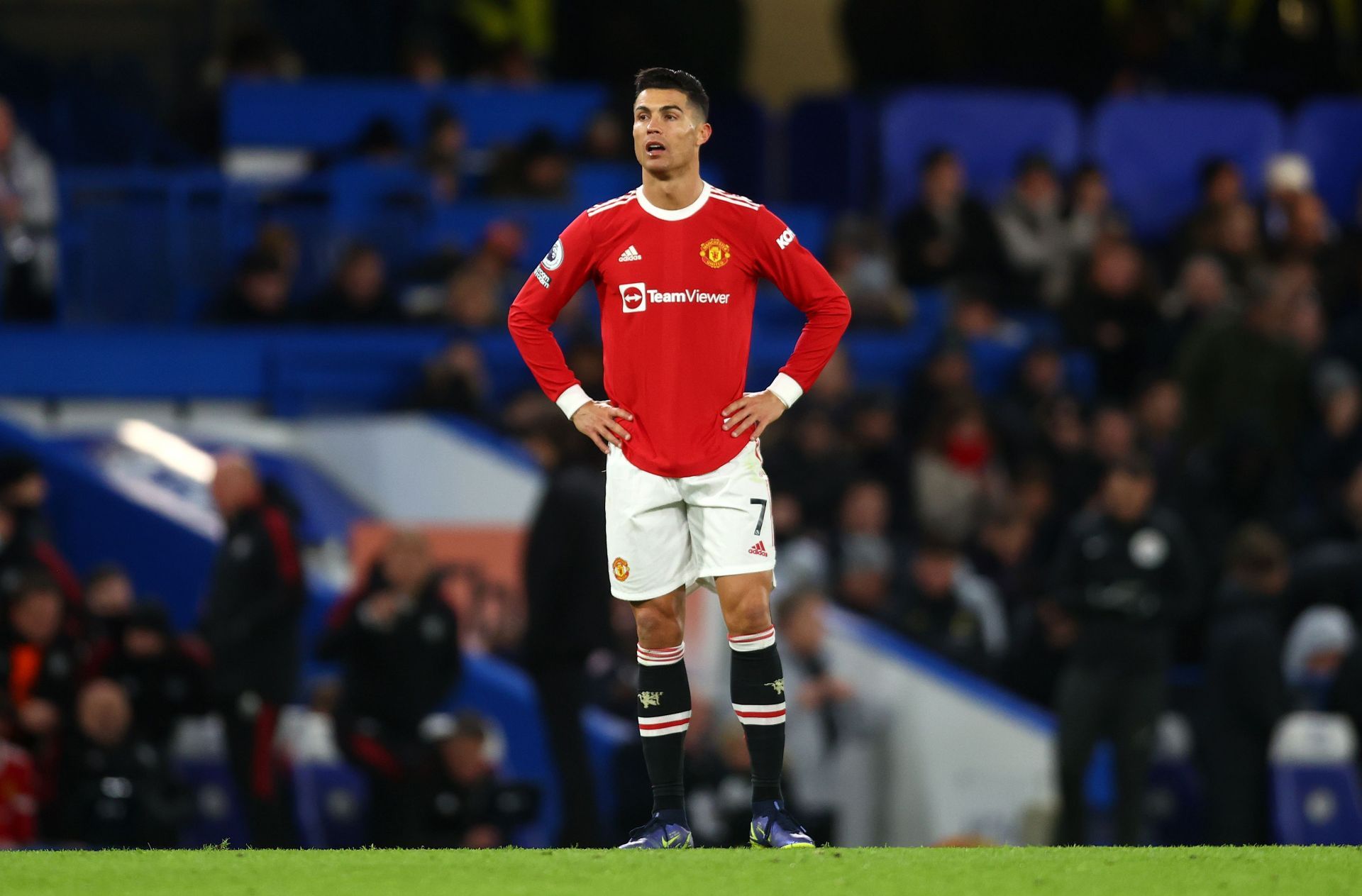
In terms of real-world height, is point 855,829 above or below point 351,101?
below

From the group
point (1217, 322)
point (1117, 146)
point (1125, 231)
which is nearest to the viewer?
point (1217, 322)

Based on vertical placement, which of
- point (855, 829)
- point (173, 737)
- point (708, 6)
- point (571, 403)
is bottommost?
point (855, 829)

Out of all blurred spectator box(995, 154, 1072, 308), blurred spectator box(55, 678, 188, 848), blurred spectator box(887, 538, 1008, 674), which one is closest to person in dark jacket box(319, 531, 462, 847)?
blurred spectator box(55, 678, 188, 848)

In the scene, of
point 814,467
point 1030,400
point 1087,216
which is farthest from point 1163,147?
point 814,467

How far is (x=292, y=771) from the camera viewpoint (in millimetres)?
11266

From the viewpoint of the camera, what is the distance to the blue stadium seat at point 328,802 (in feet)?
36.3

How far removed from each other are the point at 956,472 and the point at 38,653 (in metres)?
5.31

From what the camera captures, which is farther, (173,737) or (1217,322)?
(1217,322)

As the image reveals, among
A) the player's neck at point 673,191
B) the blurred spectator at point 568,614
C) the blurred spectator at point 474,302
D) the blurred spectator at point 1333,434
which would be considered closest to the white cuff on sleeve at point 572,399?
the player's neck at point 673,191

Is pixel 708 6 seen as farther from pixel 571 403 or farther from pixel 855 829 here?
pixel 571 403

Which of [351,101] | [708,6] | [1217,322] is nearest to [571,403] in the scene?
[1217,322]

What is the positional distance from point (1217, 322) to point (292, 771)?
238 inches

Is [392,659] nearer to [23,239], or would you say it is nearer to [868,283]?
[23,239]

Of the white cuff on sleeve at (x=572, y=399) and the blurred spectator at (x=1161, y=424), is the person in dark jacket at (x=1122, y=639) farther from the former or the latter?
the white cuff on sleeve at (x=572, y=399)
